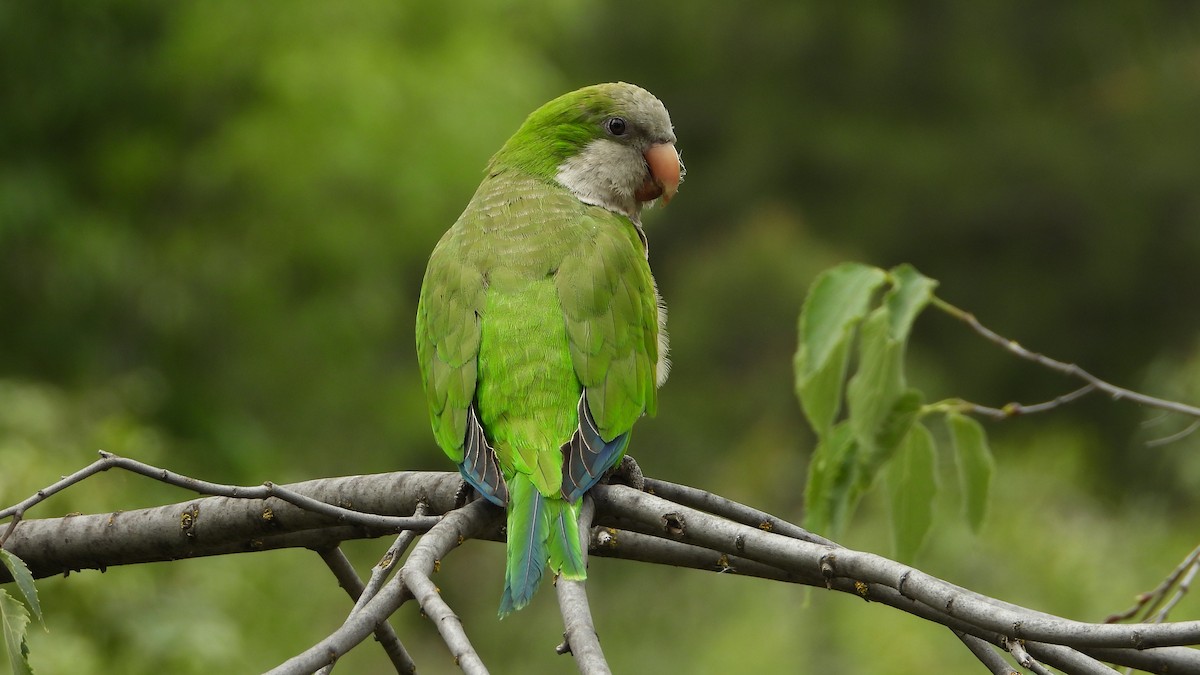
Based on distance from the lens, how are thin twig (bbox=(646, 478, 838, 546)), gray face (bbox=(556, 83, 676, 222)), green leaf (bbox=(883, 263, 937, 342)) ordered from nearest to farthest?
1. thin twig (bbox=(646, 478, 838, 546))
2. green leaf (bbox=(883, 263, 937, 342))
3. gray face (bbox=(556, 83, 676, 222))

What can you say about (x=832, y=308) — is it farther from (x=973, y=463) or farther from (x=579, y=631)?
(x=579, y=631)

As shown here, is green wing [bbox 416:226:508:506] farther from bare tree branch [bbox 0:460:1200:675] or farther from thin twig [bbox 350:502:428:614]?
thin twig [bbox 350:502:428:614]

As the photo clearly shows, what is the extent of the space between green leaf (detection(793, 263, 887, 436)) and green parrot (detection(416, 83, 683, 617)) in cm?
35

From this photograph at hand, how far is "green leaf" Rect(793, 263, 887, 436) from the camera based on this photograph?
96.4 inches

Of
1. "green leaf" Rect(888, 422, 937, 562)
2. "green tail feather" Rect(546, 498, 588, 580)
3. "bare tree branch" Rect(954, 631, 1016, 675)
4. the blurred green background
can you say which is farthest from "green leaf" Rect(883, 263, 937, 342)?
the blurred green background

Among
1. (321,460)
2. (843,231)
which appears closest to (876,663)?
(321,460)

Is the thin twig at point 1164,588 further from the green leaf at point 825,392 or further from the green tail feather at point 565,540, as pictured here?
the green tail feather at point 565,540

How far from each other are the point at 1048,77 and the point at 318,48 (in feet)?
56.0

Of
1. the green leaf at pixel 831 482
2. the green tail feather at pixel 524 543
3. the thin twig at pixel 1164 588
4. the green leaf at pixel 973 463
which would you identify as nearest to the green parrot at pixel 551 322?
the green tail feather at pixel 524 543

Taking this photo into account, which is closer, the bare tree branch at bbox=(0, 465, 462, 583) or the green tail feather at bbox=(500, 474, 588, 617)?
the green tail feather at bbox=(500, 474, 588, 617)

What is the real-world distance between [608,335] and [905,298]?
0.59m

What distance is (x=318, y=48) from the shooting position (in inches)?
361

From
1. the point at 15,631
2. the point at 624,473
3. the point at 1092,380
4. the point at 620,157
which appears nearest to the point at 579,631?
the point at 15,631

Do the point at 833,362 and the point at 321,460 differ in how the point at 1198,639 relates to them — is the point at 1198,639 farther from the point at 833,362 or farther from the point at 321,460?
the point at 321,460
